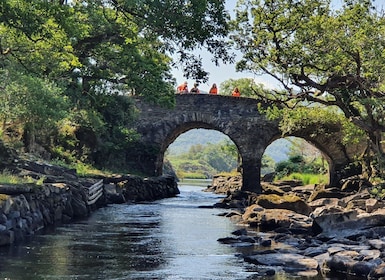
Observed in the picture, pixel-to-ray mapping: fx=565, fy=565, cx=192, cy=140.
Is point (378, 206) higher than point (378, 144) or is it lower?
lower

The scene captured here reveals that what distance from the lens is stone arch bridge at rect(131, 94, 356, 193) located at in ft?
111

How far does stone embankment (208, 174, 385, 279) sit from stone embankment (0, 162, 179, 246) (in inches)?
187

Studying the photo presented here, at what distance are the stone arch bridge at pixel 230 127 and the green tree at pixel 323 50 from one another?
49.5 feet

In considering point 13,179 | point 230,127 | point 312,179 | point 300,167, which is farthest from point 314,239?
point 300,167

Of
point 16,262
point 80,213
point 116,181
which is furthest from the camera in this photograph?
point 116,181

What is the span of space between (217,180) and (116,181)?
26.0m

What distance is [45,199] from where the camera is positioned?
15.1m

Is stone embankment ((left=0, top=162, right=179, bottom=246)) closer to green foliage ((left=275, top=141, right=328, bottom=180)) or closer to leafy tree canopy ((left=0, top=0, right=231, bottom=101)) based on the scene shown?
leafy tree canopy ((left=0, top=0, right=231, bottom=101))

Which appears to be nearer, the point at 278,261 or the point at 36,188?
the point at 278,261

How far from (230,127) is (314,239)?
21072 millimetres

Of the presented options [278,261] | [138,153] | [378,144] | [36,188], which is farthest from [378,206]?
[138,153]

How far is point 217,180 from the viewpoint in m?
51.9

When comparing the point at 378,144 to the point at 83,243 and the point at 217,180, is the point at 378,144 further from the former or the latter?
the point at 217,180

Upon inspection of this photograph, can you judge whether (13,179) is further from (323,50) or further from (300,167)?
(300,167)
